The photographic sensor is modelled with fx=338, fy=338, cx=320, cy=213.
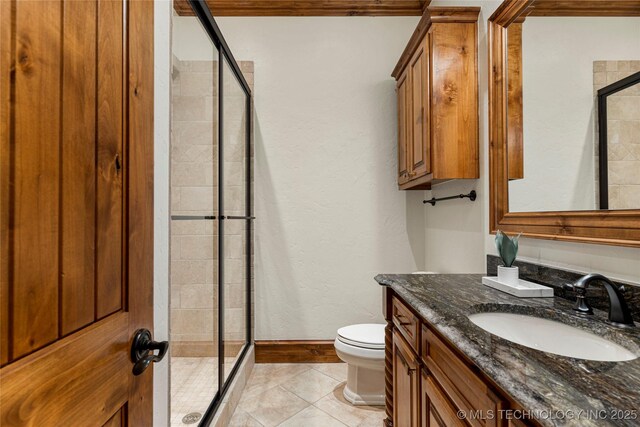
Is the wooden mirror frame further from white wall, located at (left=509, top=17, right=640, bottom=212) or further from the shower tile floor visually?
the shower tile floor

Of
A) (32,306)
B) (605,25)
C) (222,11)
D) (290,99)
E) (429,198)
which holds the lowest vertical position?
(32,306)

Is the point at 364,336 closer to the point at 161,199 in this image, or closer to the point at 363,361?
the point at 363,361

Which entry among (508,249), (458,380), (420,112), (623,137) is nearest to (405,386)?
(458,380)

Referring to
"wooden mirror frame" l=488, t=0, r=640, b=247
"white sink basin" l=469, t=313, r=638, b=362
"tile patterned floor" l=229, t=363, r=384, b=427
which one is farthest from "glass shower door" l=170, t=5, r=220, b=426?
"wooden mirror frame" l=488, t=0, r=640, b=247

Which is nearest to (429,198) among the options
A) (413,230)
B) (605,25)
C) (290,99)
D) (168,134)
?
(413,230)

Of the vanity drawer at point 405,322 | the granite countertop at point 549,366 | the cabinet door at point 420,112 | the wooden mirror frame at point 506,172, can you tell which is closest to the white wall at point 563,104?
the wooden mirror frame at point 506,172

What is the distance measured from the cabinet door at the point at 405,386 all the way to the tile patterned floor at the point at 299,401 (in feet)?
1.79

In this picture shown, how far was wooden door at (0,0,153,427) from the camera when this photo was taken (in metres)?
0.43

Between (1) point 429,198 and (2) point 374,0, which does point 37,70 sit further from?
(2) point 374,0

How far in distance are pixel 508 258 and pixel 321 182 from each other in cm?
165

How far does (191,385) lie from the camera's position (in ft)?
4.96

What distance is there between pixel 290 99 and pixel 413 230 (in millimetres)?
1468

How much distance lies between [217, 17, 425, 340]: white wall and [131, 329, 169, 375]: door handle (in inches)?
77.7

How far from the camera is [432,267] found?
8.49ft
